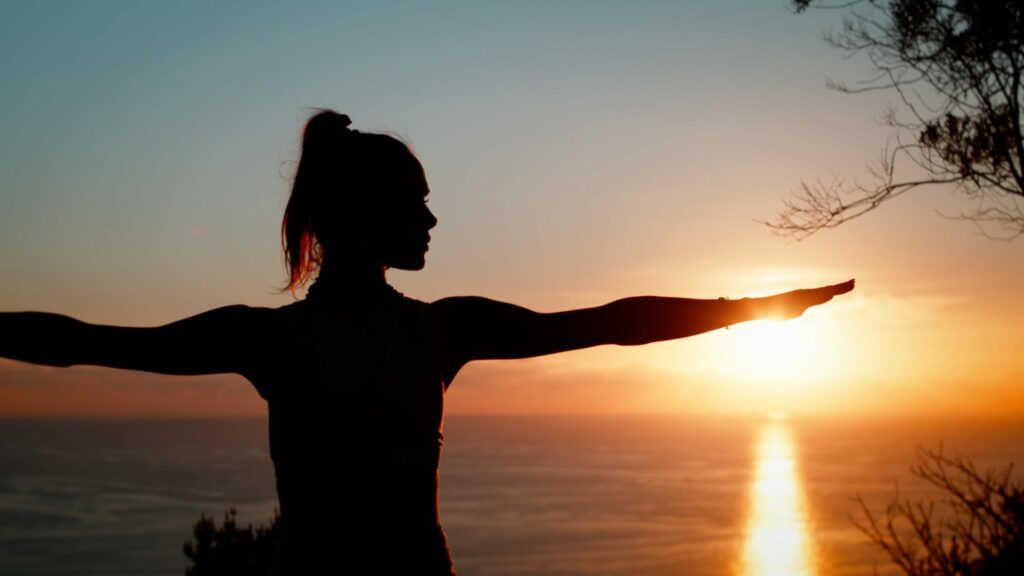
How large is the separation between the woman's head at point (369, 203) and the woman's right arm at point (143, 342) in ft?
0.85

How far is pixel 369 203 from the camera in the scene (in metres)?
2.13

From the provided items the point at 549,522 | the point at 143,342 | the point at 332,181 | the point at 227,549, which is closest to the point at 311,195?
the point at 332,181

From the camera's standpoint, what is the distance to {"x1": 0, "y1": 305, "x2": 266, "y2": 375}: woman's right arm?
5.87 ft

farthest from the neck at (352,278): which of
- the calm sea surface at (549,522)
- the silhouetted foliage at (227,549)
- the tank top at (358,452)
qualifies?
the calm sea surface at (549,522)

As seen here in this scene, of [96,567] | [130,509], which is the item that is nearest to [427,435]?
[96,567]

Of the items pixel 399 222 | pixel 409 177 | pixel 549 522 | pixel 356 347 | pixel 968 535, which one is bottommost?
pixel 549 522

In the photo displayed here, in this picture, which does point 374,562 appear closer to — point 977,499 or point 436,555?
point 436,555

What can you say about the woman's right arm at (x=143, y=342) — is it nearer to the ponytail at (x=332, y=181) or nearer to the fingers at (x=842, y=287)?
the ponytail at (x=332, y=181)

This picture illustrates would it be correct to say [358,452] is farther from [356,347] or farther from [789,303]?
[789,303]

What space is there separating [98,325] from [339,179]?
2.01 ft

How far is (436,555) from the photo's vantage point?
1.91 m

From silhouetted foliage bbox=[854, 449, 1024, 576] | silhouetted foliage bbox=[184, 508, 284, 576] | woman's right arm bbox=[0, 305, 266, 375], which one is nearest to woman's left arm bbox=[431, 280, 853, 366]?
woman's right arm bbox=[0, 305, 266, 375]

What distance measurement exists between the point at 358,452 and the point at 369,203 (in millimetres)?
584

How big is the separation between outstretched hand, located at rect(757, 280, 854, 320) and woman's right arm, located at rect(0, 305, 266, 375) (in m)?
1.27
